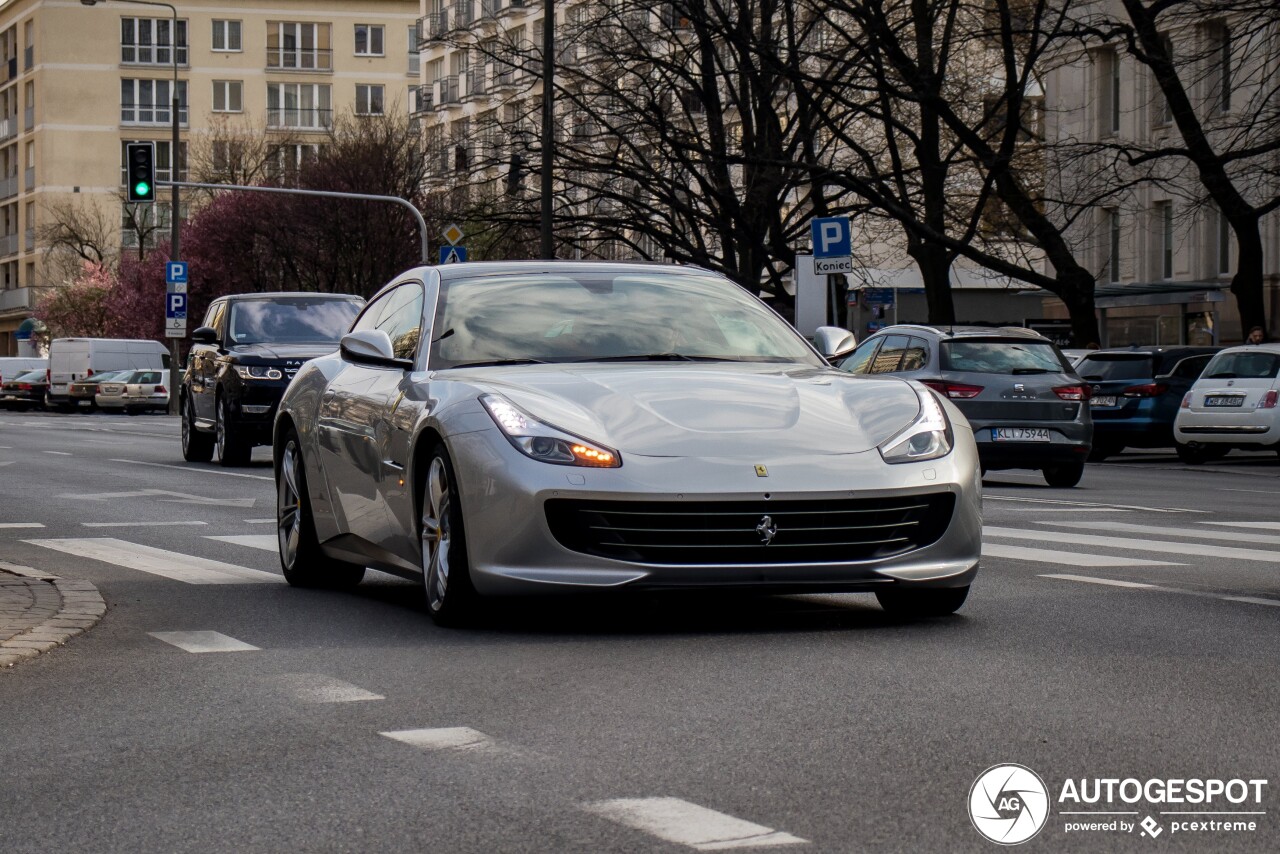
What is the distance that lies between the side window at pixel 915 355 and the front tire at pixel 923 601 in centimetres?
1394

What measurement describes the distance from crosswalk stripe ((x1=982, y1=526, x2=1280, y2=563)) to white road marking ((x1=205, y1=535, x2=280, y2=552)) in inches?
164

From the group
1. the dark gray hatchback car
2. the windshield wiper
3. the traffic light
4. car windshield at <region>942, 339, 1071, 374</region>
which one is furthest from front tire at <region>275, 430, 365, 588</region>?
the traffic light

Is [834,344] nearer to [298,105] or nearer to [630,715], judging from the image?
[630,715]

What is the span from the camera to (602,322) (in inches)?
358

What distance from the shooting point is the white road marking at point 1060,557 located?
1119 cm

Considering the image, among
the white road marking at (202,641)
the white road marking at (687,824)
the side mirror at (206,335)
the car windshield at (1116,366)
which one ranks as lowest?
the white road marking at (202,641)

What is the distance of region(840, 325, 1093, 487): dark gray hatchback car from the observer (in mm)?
21625

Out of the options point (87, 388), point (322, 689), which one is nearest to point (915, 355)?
point (322, 689)

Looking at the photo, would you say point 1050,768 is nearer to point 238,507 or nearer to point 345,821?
point 345,821

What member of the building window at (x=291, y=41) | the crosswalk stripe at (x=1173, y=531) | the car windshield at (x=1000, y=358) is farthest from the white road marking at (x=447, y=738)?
the building window at (x=291, y=41)

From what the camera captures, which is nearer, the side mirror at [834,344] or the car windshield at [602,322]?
the car windshield at [602,322]

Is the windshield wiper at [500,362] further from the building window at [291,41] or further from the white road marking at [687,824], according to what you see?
the building window at [291,41]

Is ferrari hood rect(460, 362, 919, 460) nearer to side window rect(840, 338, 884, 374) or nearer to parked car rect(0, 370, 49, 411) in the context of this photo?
side window rect(840, 338, 884, 374)

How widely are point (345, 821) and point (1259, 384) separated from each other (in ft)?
82.0
